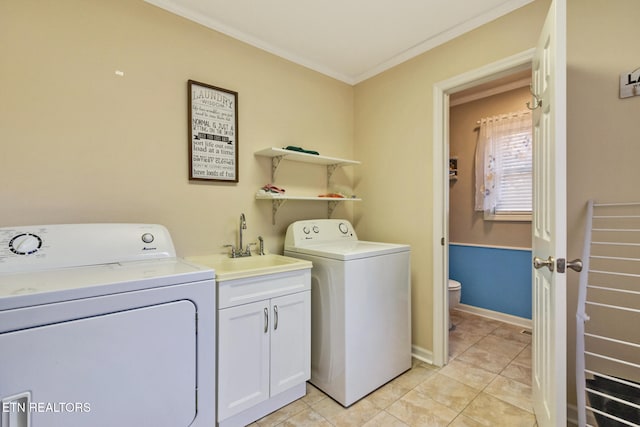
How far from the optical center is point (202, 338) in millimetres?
1318

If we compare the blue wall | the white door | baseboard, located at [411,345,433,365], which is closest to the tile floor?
baseboard, located at [411,345,433,365]

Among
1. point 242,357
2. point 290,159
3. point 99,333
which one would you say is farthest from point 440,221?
point 99,333

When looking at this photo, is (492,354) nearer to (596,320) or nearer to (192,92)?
(596,320)

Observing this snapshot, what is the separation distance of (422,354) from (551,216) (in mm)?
1593

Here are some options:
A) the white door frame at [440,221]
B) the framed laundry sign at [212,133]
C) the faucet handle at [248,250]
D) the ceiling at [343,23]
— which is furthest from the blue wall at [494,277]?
the framed laundry sign at [212,133]

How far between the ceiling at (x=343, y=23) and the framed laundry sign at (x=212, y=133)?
1.50 feet

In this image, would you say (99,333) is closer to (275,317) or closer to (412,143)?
(275,317)

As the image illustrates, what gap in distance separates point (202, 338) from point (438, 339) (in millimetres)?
1753

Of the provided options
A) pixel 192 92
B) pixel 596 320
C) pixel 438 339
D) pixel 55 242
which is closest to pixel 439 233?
pixel 438 339

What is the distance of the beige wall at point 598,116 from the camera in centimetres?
144

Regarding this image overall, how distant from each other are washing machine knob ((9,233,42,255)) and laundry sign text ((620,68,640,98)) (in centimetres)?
286

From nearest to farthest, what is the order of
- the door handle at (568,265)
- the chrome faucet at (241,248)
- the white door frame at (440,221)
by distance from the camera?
1. the door handle at (568,265)
2. the chrome faucet at (241,248)
3. the white door frame at (440,221)

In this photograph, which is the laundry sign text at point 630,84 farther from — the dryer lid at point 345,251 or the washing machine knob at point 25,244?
the washing machine knob at point 25,244

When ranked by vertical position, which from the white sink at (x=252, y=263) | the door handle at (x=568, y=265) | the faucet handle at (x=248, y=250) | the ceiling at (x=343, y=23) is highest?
the ceiling at (x=343, y=23)
